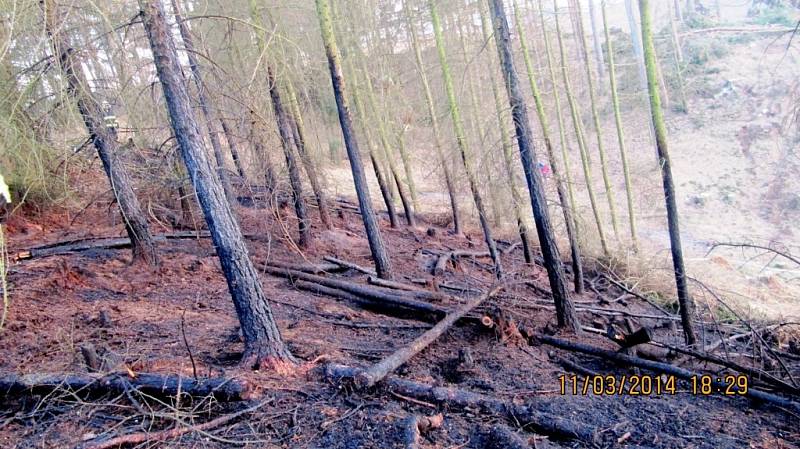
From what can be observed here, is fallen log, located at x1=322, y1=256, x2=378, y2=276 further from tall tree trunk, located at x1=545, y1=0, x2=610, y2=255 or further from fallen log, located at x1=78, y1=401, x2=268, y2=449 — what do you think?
tall tree trunk, located at x1=545, y1=0, x2=610, y2=255

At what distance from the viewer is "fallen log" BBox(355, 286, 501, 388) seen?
170 inches

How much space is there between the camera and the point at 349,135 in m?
8.23

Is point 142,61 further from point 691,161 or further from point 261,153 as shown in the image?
point 691,161

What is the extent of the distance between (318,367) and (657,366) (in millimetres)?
4118

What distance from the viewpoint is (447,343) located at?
626 centimetres

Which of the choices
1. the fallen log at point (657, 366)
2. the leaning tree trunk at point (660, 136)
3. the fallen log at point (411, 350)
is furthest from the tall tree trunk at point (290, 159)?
the leaning tree trunk at point (660, 136)

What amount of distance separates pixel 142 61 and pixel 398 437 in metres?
4.26

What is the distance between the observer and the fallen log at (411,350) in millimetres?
4328

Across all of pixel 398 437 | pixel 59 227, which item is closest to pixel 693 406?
pixel 398 437

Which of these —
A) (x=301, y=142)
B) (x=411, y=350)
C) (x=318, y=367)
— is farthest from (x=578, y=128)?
(x=318, y=367)

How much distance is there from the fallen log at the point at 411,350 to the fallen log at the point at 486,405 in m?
0.10

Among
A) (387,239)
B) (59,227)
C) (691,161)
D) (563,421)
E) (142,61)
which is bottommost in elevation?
(691,161)

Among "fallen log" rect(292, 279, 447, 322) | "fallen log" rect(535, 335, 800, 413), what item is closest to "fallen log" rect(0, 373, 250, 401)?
"fallen log" rect(292, 279, 447, 322)

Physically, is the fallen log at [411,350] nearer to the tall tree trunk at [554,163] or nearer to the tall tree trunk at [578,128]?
the tall tree trunk at [554,163]
